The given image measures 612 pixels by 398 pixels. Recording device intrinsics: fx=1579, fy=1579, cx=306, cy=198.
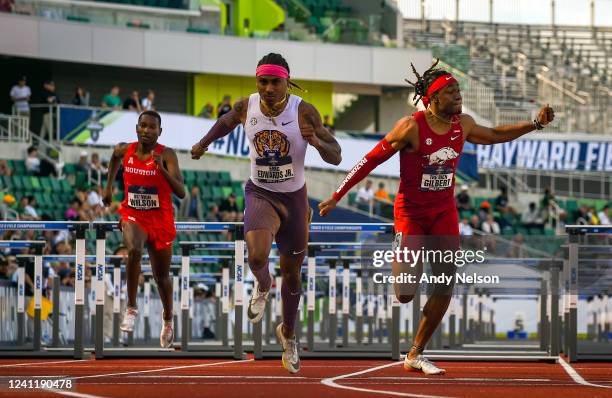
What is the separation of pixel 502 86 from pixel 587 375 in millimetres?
36362

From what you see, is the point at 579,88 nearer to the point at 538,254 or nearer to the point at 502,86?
the point at 502,86

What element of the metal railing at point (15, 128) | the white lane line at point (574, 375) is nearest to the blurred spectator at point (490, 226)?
the metal railing at point (15, 128)

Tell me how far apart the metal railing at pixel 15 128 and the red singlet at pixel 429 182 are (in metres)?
21.9

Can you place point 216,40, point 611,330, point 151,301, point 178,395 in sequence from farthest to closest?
point 216,40 < point 611,330 < point 151,301 < point 178,395

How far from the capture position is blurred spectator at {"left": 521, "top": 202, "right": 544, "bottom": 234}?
39469mm

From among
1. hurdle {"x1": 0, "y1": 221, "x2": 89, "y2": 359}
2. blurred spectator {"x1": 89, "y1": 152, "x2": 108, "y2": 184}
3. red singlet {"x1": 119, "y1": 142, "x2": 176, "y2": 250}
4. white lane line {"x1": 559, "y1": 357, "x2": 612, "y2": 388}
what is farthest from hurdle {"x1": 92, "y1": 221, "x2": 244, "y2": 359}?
blurred spectator {"x1": 89, "y1": 152, "x2": 108, "y2": 184}

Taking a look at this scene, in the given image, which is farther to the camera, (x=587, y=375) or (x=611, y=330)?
(x=611, y=330)

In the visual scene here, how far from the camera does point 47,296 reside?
81.3 ft

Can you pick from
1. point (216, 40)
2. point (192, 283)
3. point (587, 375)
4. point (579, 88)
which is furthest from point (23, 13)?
point (587, 375)

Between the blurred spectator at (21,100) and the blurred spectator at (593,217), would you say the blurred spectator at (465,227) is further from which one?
the blurred spectator at (21,100)

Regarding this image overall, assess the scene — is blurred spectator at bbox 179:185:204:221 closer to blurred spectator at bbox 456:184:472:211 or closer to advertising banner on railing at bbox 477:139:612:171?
blurred spectator at bbox 456:184:472:211

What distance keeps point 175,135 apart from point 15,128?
4471 millimetres

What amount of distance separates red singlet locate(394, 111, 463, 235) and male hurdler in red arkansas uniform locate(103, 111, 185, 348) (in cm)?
283

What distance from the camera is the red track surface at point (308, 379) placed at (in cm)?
1122
